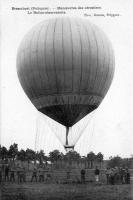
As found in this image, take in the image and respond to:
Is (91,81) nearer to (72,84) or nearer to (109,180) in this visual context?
(72,84)

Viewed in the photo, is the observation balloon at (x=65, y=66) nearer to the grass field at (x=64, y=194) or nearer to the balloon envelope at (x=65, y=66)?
the balloon envelope at (x=65, y=66)

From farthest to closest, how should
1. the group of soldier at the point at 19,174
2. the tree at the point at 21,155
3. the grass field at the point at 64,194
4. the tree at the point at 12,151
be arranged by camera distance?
the tree at the point at 21,155 < the tree at the point at 12,151 < the group of soldier at the point at 19,174 < the grass field at the point at 64,194

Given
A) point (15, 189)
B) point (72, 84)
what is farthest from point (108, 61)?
point (15, 189)

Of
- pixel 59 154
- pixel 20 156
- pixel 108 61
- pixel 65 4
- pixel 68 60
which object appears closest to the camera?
pixel 65 4

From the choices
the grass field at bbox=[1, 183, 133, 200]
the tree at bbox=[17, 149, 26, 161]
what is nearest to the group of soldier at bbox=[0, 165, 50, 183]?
the grass field at bbox=[1, 183, 133, 200]

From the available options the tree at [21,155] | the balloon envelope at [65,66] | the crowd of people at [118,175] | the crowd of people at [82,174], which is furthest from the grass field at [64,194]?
the tree at [21,155]

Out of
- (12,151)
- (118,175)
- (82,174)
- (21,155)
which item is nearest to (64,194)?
(82,174)

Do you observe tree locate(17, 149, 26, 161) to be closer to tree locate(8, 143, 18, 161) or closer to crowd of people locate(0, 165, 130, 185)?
tree locate(8, 143, 18, 161)

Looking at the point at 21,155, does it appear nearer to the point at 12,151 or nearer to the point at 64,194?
the point at 12,151
